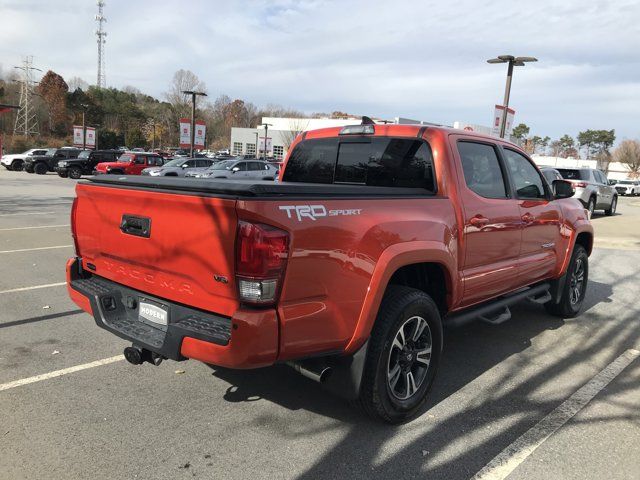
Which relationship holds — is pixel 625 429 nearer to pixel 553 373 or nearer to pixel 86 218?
pixel 553 373

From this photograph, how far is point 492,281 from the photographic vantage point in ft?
13.6

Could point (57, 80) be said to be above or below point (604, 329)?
above

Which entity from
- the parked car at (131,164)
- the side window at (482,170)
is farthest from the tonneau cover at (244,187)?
the parked car at (131,164)

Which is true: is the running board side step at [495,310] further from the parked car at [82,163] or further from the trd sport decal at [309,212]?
the parked car at [82,163]

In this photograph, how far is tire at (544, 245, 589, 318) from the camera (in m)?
5.68

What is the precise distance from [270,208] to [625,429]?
2.88m

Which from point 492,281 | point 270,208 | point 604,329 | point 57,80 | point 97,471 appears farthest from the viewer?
point 57,80

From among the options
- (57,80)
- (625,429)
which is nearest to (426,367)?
(625,429)

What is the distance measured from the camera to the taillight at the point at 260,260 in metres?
2.40

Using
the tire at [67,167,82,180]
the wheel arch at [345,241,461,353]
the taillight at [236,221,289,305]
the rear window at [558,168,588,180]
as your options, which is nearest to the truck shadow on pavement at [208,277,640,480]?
the wheel arch at [345,241,461,353]

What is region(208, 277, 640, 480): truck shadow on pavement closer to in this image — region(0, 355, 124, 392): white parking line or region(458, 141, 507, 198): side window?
region(0, 355, 124, 392): white parking line

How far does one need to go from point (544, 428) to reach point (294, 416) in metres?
1.68

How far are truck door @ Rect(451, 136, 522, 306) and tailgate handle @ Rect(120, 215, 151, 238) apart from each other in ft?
7.40

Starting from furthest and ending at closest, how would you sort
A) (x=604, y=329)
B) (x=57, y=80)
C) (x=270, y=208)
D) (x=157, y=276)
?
(x=57, y=80), (x=604, y=329), (x=157, y=276), (x=270, y=208)
